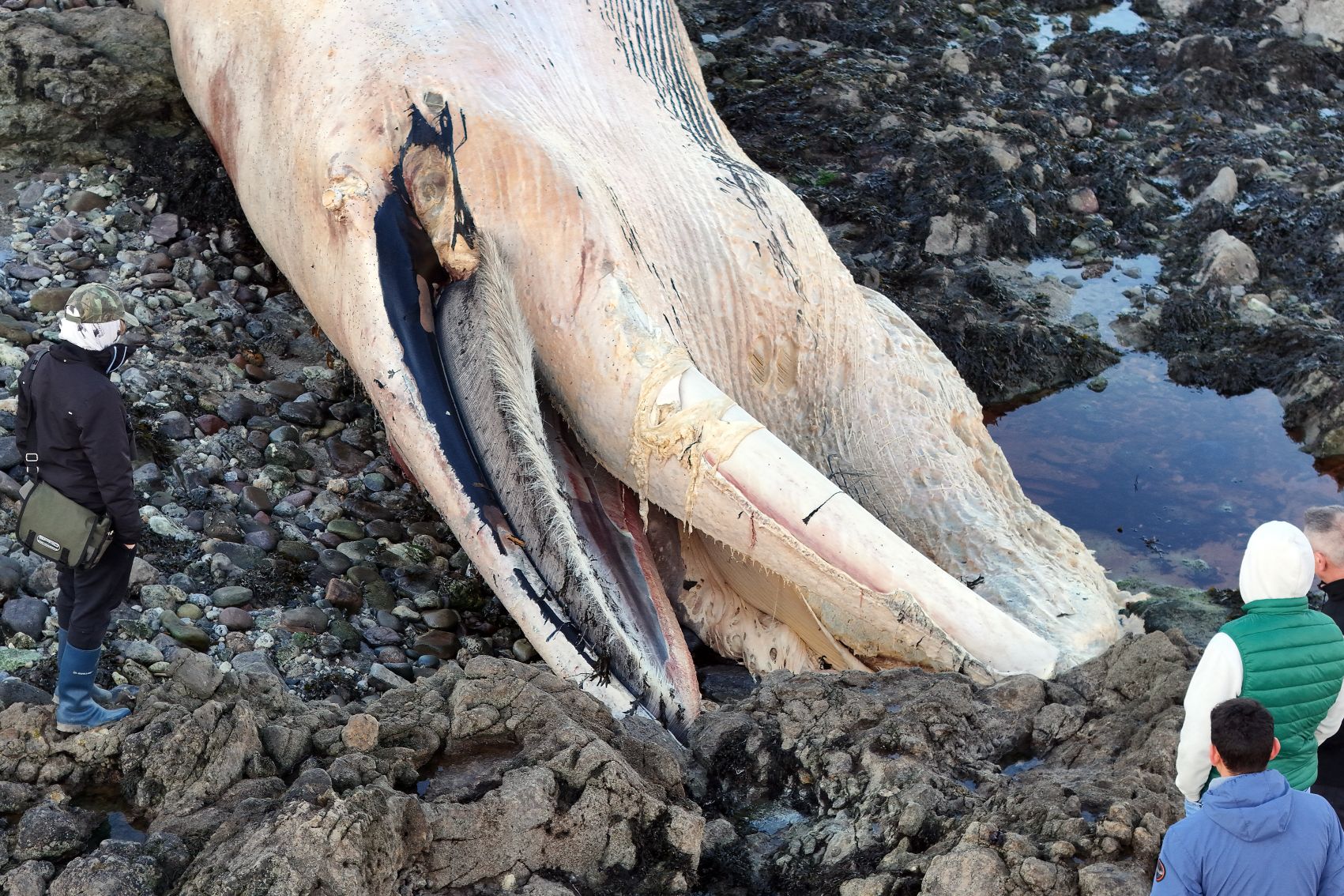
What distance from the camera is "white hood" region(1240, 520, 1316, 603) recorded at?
11.9 ft

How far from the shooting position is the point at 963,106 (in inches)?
445

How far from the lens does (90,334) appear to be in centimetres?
410

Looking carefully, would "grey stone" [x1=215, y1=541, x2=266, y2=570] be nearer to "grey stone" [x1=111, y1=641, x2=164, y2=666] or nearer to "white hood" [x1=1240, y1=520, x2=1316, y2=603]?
"grey stone" [x1=111, y1=641, x2=164, y2=666]

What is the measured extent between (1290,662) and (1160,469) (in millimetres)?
4646

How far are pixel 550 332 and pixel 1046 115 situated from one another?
7.07 meters

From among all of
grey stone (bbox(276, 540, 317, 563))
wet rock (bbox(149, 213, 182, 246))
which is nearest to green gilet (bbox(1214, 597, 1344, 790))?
grey stone (bbox(276, 540, 317, 563))

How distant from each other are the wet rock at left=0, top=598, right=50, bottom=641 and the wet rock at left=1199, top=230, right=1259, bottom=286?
777 cm

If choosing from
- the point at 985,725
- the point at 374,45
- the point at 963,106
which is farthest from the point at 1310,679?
the point at 963,106

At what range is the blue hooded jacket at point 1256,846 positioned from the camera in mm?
3096

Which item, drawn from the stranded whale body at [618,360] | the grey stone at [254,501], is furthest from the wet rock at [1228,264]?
the grey stone at [254,501]

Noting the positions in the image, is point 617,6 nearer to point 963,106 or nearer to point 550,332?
point 550,332

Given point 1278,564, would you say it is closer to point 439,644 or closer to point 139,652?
point 439,644

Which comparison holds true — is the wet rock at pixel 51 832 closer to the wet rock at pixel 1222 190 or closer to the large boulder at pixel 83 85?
the large boulder at pixel 83 85

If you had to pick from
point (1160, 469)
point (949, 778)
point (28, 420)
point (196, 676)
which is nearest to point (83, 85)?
point (28, 420)
